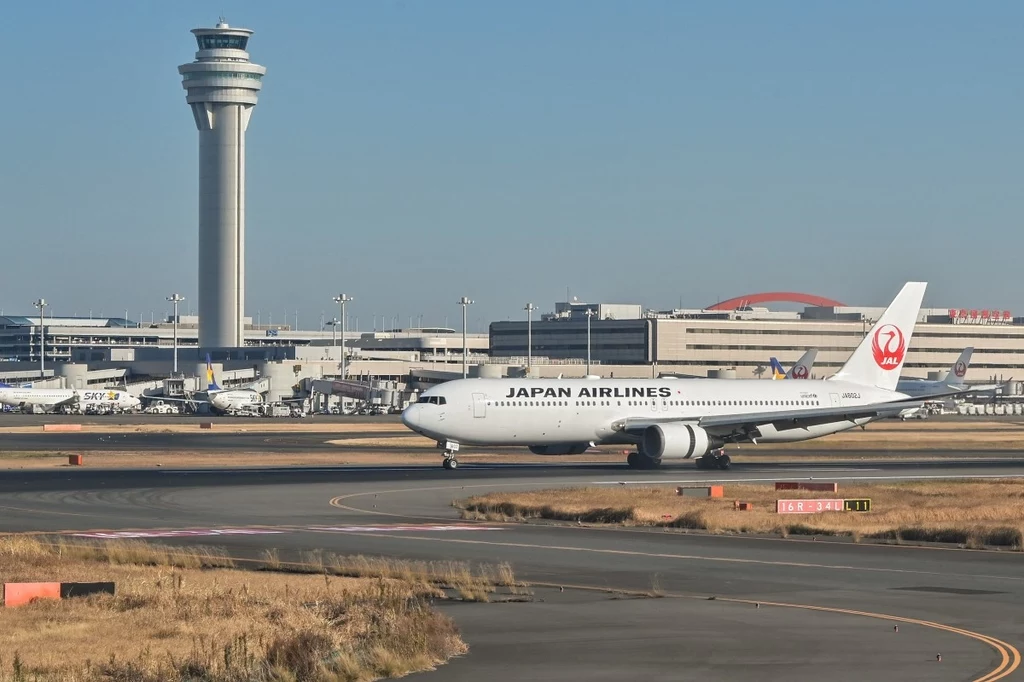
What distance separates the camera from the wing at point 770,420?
6962cm

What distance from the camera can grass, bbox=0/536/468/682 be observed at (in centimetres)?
1770

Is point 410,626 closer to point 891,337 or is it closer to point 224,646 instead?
point 224,646

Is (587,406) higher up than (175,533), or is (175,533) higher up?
(587,406)

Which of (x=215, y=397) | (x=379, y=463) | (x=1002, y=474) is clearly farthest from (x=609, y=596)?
(x=215, y=397)

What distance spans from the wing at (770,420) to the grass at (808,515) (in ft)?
49.8

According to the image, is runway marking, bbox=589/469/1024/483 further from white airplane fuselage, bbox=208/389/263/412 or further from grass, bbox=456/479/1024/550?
white airplane fuselage, bbox=208/389/263/412

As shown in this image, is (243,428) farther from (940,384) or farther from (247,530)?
(247,530)

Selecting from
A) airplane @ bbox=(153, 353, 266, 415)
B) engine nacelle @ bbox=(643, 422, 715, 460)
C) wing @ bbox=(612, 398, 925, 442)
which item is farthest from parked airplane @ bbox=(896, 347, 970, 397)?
engine nacelle @ bbox=(643, 422, 715, 460)

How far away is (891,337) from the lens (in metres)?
79.8

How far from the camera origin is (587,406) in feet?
226

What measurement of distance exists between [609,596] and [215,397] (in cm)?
13711

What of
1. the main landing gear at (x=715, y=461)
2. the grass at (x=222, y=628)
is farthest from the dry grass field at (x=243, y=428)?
the grass at (x=222, y=628)

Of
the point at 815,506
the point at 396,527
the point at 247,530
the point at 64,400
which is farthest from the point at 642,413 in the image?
the point at 64,400

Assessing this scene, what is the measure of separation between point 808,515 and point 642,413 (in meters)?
29.4
